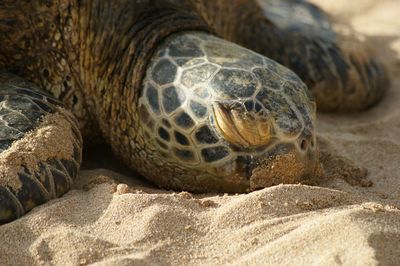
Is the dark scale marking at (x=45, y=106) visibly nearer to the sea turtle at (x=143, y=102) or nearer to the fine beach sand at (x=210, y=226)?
the sea turtle at (x=143, y=102)

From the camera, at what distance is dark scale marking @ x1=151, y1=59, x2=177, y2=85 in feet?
9.62

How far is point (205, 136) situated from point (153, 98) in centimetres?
30

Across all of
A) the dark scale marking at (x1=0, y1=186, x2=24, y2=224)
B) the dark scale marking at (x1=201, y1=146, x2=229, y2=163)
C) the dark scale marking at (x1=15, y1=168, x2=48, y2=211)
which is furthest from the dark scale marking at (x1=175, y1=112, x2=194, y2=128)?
the dark scale marking at (x1=0, y1=186, x2=24, y2=224)

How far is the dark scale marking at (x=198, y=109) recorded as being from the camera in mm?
2762

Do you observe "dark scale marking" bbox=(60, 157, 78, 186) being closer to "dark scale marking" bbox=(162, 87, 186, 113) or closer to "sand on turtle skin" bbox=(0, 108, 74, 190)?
"sand on turtle skin" bbox=(0, 108, 74, 190)

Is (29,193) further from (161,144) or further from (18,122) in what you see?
(161,144)

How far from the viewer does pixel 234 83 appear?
9.16ft

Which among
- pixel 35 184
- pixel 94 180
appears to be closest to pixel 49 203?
pixel 35 184

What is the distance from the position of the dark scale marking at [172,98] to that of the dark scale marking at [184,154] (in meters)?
0.16

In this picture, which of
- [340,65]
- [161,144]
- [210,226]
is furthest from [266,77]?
[340,65]

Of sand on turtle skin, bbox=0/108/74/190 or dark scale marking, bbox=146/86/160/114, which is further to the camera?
dark scale marking, bbox=146/86/160/114

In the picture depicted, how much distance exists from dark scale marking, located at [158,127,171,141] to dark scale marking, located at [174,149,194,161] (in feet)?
0.20

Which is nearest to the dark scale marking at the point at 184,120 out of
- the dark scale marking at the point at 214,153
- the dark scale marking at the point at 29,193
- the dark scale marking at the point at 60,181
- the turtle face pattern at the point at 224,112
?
the turtle face pattern at the point at 224,112

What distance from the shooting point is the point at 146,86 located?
2980 millimetres
